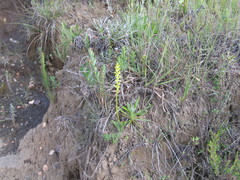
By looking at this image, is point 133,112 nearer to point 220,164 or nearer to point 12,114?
point 220,164

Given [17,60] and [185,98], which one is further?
[17,60]

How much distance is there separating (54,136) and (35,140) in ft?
0.81

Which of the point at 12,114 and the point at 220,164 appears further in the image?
the point at 12,114

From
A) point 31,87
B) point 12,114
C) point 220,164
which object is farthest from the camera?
point 31,87

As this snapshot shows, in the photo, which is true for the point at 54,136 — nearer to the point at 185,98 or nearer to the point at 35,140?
the point at 35,140

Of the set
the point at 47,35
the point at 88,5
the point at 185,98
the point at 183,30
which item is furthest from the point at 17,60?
the point at 185,98

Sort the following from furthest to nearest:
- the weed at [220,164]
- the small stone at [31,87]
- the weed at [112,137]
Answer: the small stone at [31,87]
the weed at [112,137]
the weed at [220,164]

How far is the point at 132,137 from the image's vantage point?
2.03m

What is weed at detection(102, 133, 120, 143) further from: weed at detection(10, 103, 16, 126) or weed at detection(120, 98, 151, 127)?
weed at detection(10, 103, 16, 126)

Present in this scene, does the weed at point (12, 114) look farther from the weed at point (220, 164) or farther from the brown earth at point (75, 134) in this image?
the weed at point (220, 164)

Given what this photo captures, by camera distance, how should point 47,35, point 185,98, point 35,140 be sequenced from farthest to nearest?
point 47,35 < point 35,140 < point 185,98

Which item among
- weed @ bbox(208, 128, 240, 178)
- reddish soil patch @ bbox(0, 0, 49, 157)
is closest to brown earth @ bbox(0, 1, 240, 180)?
reddish soil patch @ bbox(0, 0, 49, 157)

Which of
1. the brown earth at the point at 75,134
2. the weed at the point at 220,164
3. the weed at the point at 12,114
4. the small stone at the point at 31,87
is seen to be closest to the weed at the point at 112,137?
the brown earth at the point at 75,134

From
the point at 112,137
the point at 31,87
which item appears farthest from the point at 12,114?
the point at 112,137
